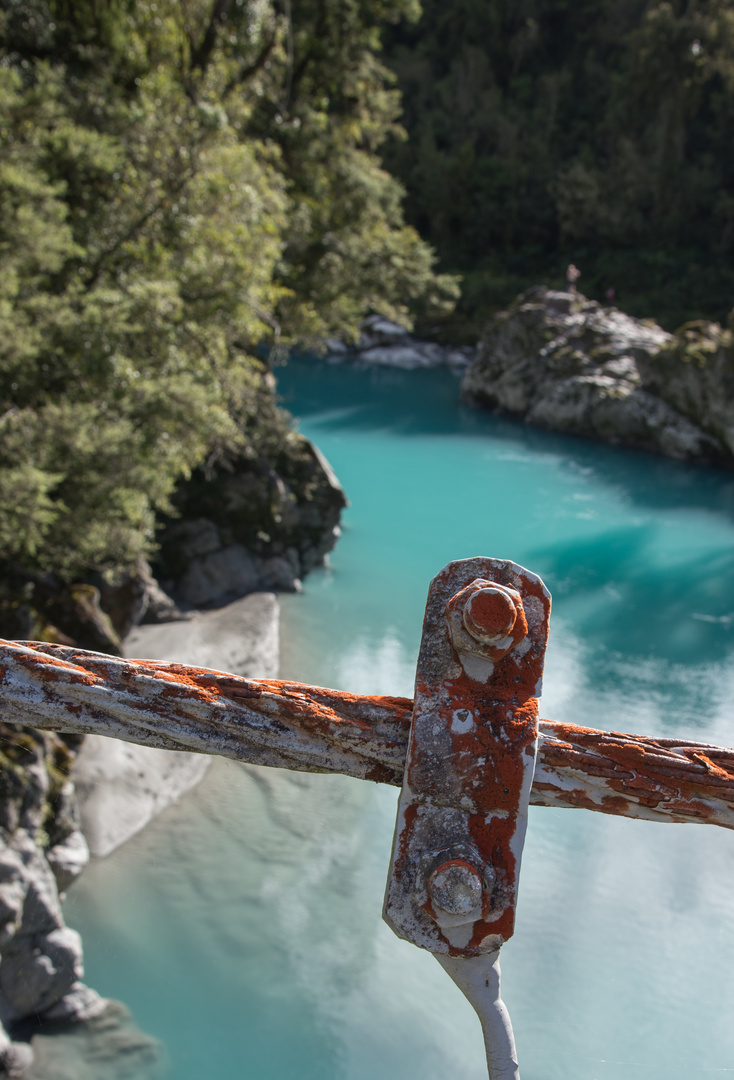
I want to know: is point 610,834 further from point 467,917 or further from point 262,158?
point 262,158

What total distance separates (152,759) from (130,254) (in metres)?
4.44

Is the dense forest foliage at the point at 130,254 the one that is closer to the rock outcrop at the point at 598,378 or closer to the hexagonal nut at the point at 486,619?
the hexagonal nut at the point at 486,619

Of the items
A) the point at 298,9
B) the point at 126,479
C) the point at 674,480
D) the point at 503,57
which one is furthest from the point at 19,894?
the point at 503,57

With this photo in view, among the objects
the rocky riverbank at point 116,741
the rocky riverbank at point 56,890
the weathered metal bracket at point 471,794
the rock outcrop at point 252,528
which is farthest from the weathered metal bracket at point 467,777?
the rock outcrop at point 252,528

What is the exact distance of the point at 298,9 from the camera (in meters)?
11.9

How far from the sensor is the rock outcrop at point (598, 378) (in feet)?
52.7

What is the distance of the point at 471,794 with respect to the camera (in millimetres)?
937

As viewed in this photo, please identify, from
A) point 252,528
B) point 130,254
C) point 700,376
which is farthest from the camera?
point 700,376

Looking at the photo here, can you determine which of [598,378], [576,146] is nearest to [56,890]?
[598,378]

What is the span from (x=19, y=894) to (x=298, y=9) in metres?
12.5

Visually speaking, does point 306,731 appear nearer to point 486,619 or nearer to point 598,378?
point 486,619

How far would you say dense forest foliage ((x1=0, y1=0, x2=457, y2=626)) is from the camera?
591 centimetres

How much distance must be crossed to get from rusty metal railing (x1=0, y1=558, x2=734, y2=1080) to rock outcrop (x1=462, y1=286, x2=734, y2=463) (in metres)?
16.0

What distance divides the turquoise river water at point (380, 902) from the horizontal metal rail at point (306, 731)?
72cm
